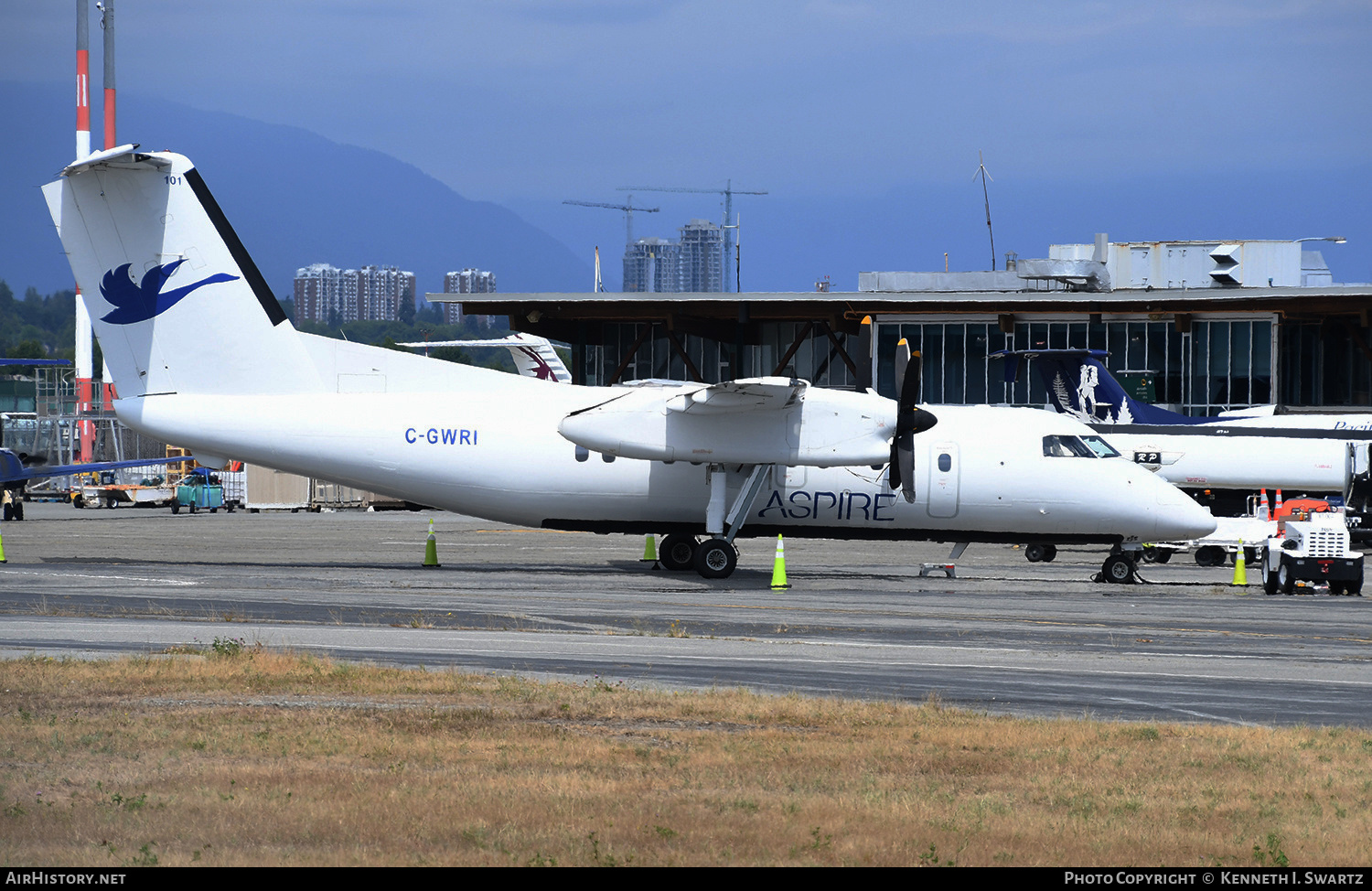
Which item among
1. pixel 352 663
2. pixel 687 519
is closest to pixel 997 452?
pixel 687 519

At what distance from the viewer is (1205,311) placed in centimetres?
5988

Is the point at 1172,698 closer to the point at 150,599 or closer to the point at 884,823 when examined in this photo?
the point at 884,823

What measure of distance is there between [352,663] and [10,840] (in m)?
6.93

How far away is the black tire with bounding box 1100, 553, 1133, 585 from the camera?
87.5 ft

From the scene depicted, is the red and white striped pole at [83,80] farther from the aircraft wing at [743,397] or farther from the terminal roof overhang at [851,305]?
the aircraft wing at [743,397]

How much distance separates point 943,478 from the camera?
25.9 meters

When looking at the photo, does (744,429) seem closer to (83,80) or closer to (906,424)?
(906,424)

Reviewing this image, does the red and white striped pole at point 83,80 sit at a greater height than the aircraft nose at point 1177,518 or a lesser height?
greater

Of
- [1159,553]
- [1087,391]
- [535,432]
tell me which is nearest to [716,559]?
[535,432]

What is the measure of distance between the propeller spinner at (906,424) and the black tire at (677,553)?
4.90 m

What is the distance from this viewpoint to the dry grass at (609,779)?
729 cm

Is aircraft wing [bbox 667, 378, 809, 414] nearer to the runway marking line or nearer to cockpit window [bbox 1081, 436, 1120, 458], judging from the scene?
cockpit window [bbox 1081, 436, 1120, 458]

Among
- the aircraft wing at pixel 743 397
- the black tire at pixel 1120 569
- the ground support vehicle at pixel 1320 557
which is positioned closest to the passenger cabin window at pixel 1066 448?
the black tire at pixel 1120 569

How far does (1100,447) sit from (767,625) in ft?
36.1
